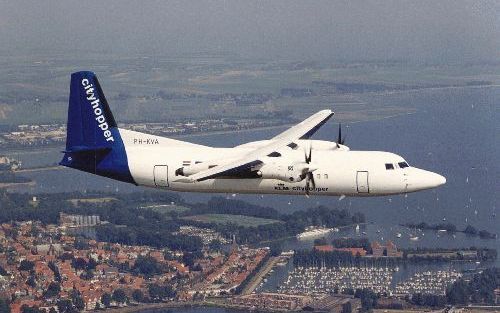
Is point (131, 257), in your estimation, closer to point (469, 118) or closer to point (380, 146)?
point (380, 146)

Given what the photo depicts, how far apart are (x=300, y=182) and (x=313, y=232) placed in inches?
2197

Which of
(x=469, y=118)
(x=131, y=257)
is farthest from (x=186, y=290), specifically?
(x=469, y=118)

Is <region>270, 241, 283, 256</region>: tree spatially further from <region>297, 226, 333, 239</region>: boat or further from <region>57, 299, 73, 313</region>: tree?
<region>57, 299, 73, 313</region>: tree

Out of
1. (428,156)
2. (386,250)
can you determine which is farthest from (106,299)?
(428,156)

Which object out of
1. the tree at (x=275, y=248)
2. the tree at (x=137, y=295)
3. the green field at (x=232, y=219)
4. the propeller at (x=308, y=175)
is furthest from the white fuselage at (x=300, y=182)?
the green field at (x=232, y=219)

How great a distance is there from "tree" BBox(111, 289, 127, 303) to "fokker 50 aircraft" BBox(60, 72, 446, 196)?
34.4 metres

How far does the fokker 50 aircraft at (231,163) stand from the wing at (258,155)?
31 millimetres

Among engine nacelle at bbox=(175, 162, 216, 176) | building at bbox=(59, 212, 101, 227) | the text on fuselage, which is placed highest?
the text on fuselage

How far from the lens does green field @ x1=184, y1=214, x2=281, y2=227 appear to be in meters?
91.2

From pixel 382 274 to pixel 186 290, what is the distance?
1447 cm

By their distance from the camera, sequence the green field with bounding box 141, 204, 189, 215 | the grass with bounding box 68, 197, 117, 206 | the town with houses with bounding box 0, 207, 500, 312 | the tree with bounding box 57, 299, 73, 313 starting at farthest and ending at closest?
the grass with bounding box 68, 197, 117, 206, the green field with bounding box 141, 204, 189, 215, the town with houses with bounding box 0, 207, 500, 312, the tree with bounding box 57, 299, 73, 313

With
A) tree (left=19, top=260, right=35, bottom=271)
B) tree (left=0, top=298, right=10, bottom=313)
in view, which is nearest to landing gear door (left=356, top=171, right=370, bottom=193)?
tree (left=0, top=298, right=10, bottom=313)

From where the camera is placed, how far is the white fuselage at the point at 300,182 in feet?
113

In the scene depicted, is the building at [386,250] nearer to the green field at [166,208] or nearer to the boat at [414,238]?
the boat at [414,238]
